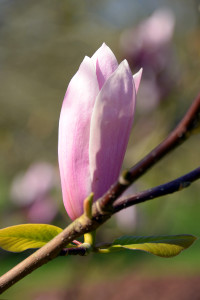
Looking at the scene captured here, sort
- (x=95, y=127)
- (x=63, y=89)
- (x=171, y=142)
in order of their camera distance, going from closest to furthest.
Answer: (x=171, y=142), (x=95, y=127), (x=63, y=89)

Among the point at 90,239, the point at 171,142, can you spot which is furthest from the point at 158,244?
the point at 171,142

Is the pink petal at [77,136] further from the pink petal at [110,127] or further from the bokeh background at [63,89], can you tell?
the bokeh background at [63,89]

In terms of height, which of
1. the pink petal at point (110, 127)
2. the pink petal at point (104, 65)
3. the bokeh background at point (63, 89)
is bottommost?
the pink petal at point (110, 127)

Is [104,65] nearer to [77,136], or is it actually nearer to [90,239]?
[77,136]

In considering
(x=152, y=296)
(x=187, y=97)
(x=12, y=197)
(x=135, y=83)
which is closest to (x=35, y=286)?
(x=152, y=296)

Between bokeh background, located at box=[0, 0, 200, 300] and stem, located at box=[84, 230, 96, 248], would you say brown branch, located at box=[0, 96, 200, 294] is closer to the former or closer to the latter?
stem, located at box=[84, 230, 96, 248]

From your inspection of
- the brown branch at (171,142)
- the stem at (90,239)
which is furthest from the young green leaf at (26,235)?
the brown branch at (171,142)

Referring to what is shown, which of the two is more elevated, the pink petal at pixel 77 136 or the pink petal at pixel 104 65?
the pink petal at pixel 104 65
